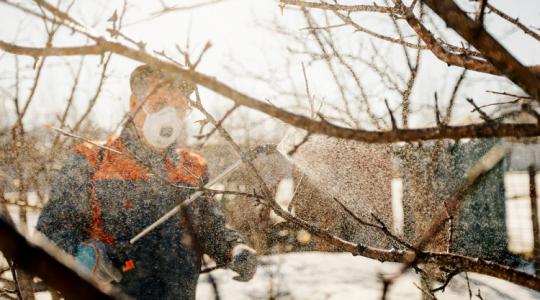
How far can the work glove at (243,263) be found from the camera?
2.99 m

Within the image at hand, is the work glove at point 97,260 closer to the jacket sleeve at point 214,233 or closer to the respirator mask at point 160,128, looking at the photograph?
the jacket sleeve at point 214,233

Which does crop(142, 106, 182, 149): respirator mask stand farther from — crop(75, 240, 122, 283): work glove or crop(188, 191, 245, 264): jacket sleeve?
crop(75, 240, 122, 283): work glove

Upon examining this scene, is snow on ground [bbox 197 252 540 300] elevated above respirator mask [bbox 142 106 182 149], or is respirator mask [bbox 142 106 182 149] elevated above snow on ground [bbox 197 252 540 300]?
respirator mask [bbox 142 106 182 149]

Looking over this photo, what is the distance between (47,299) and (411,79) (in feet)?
14.2

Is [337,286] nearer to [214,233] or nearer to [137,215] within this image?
[214,233]

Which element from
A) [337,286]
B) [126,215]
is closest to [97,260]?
[126,215]

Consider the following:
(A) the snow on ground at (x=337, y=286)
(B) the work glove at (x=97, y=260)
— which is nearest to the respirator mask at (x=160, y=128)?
(B) the work glove at (x=97, y=260)

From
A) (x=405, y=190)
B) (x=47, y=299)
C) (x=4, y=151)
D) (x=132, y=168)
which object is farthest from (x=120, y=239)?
(x=405, y=190)

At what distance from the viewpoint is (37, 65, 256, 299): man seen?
253 centimetres

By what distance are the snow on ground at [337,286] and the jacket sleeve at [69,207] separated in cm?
180

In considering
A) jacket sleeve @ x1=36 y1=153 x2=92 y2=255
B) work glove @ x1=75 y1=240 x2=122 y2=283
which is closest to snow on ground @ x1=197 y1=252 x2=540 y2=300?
work glove @ x1=75 y1=240 x2=122 y2=283

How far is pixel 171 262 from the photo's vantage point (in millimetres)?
2850

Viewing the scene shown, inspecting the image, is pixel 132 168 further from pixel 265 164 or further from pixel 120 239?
pixel 265 164

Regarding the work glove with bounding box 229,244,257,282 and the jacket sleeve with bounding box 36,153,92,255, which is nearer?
the jacket sleeve with bounding box 36,153,92,255
